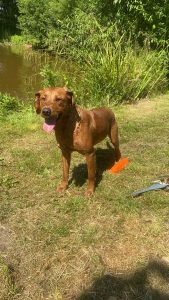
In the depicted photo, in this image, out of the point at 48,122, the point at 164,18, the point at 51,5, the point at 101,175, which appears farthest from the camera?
the point at 51,5

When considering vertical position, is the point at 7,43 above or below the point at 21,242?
below

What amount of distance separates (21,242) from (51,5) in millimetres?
20259

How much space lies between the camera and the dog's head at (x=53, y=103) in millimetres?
3672

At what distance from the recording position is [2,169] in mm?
5434

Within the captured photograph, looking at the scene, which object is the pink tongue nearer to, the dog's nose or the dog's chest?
the dog's nose

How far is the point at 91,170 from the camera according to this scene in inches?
178

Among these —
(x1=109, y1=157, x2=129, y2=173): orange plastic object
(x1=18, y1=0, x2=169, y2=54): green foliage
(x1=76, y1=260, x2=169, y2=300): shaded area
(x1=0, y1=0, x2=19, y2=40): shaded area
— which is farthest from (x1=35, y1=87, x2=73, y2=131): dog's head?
(x1=0, y1=0, x2=19, y2=40): shaded area

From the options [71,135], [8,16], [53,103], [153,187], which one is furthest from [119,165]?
[8,16]

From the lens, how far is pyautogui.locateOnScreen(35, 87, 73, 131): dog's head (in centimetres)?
367

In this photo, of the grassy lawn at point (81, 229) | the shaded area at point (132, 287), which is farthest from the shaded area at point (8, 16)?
the shaded area at point (132, 287)

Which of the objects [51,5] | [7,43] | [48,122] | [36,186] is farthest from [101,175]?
[7,43]

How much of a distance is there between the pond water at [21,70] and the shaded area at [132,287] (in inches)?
292

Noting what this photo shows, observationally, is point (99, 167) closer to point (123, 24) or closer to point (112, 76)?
point (112, 76)

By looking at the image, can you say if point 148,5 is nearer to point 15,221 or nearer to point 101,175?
point 101,175
